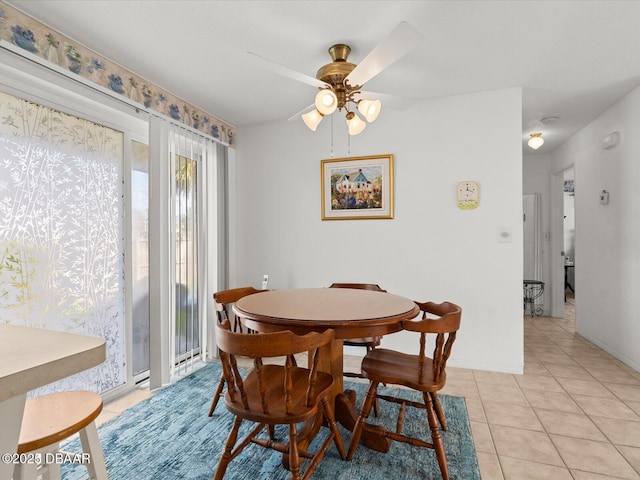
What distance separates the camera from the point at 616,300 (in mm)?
3357

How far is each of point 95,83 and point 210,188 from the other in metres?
1.41

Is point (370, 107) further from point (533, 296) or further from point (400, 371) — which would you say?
point (533, 296)

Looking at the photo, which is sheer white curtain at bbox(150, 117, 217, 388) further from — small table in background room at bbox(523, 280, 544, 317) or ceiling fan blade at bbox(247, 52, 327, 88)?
small table in background room at bbox(523, 280, 544, 317)

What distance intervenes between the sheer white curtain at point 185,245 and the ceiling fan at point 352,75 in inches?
56.8

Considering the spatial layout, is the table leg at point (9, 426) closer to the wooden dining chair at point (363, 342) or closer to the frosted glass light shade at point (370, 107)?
the wooden dining chair at point (363, 342)

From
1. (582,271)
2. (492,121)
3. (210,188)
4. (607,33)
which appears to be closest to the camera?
(607,33)

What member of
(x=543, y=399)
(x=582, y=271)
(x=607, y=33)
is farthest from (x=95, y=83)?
(x=582, y=271)

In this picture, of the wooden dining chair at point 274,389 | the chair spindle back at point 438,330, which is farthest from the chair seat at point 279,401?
the chair spindle back at point 438,330

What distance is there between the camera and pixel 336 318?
1620 millimetres

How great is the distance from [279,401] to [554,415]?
6.47 feet

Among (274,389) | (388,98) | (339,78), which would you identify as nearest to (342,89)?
(339,78)

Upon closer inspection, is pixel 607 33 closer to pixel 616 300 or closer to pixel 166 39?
pixel 616 300

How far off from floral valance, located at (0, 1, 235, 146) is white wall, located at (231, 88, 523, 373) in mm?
1001

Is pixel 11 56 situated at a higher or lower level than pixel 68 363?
higher
